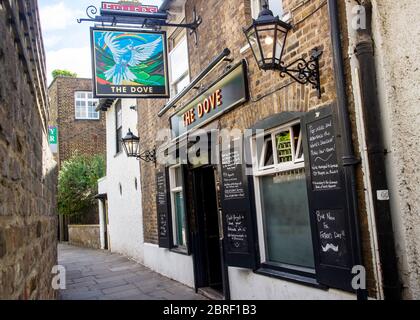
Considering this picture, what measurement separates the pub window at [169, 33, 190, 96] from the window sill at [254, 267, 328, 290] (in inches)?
181

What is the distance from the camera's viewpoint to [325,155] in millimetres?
4574

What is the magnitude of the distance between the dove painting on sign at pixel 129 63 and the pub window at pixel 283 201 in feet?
8.40

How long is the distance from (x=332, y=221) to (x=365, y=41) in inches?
74.6

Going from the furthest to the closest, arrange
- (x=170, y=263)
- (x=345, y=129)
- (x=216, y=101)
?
(x=170, y=263) → (x=216, y=101) → (x=345, y=129)

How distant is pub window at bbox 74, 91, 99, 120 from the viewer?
26.7 metres

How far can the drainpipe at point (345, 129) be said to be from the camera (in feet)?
13.7

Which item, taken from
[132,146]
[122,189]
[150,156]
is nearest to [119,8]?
[132,146]

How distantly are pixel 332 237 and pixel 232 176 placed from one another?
2258mm

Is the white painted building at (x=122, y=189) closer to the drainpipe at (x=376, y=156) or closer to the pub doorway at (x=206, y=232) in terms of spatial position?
the pub doorway at (x=206, y=232)

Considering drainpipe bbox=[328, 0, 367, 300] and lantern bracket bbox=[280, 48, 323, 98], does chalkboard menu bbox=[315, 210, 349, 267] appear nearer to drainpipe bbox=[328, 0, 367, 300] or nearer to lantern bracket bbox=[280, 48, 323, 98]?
Result: drainpipe bbox=[328, 0, 367, 300]

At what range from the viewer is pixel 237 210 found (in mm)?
6309

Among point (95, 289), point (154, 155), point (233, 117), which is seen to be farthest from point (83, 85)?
point (233, 117)

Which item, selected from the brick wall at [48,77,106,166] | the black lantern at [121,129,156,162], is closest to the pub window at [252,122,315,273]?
the black lantern at [121,129,156,162]

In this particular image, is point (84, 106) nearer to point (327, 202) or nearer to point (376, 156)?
point (327, 202)
